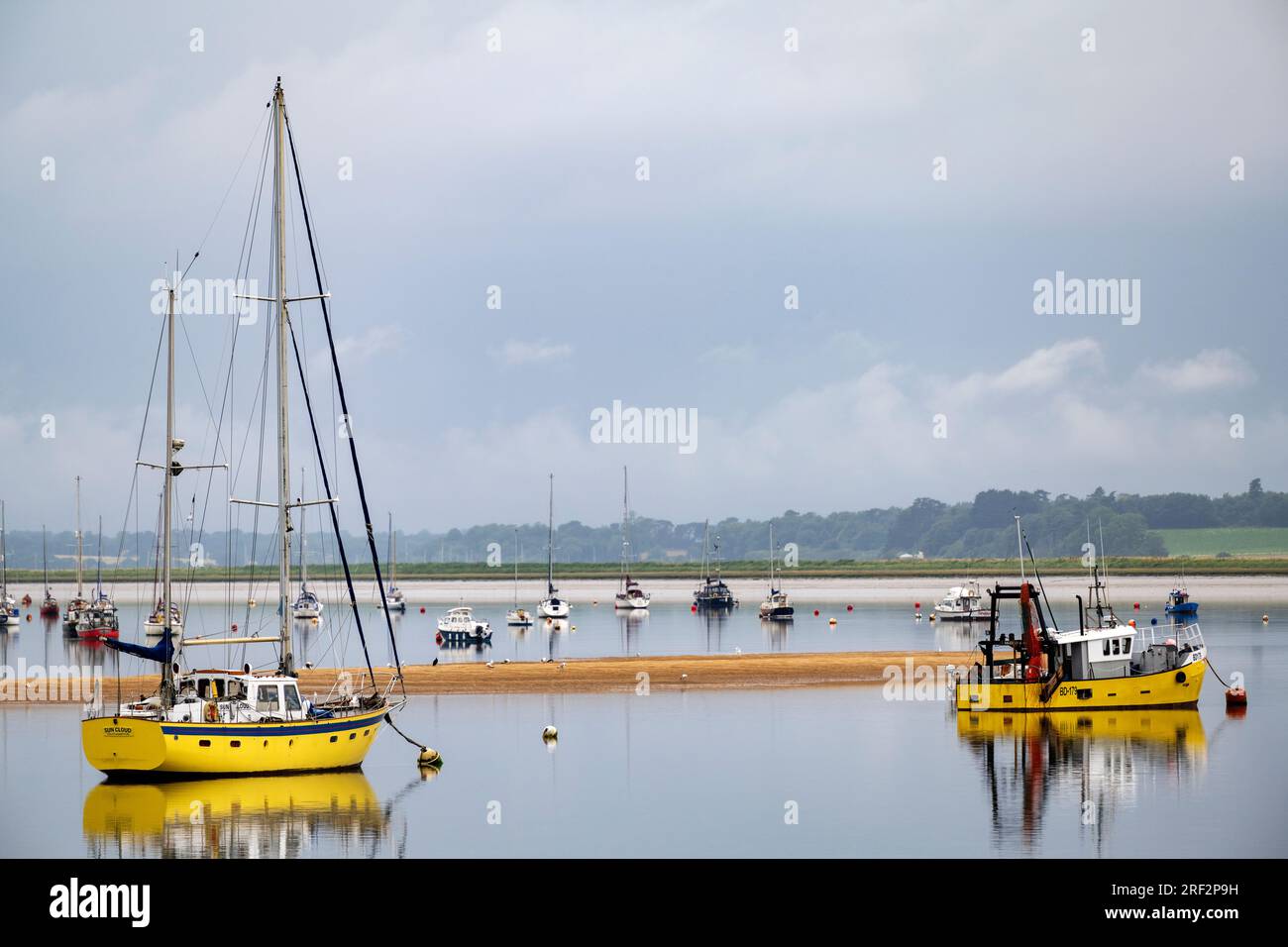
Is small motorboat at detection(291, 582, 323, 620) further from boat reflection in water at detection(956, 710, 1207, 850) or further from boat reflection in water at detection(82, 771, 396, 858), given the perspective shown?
boat reflection in water at detection(82, 771, 396, 858)

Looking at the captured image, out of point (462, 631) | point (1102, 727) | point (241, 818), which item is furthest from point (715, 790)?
point (462, 631)

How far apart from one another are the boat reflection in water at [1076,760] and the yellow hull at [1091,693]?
1.37 ft

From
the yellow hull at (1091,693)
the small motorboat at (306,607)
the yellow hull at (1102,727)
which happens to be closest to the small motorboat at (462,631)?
the small motorboat at (306,607)

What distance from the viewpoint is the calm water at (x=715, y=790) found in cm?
4541

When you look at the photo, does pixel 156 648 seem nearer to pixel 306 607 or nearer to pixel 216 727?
pixel 216 727

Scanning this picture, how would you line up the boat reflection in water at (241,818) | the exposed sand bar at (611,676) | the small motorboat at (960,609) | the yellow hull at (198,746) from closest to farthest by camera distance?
the boat reflection in water at (241,818) → the yellow hull at (198,746) → the exposed sand bar at (611,676) → the small motorboat at (960,609)

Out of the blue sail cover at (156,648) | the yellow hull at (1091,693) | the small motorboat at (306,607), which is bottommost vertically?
the small motorboat at (306,607)

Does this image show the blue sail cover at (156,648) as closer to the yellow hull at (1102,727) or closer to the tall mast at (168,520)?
the tall mast at (168,520)

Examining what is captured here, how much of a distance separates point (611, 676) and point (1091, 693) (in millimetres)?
29307

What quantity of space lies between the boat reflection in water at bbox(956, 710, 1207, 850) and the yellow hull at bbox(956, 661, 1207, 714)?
42 centimetres

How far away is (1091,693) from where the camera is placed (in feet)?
232
